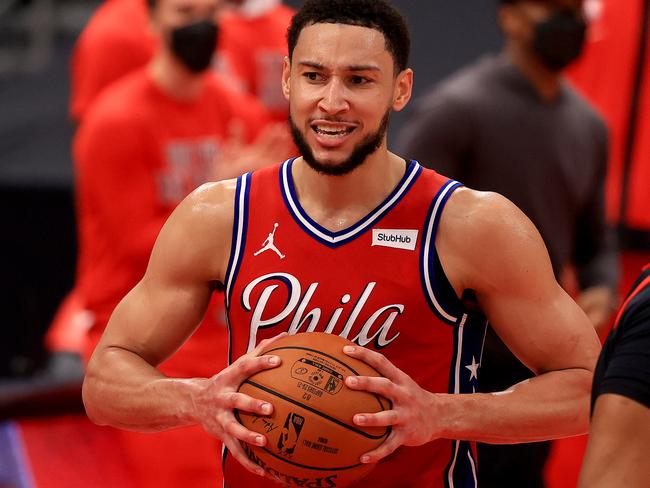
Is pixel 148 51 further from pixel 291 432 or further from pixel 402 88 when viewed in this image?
pixel 291 432

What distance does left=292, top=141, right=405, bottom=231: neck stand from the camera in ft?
10.9

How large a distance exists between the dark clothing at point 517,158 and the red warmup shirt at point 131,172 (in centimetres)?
107

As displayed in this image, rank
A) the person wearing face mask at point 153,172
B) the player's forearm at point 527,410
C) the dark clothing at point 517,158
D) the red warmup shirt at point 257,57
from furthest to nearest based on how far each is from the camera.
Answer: the red warmup shirt at point 257,57, the person wearing face mask at point 153,172, the dark clothing at point 517,158, the player's forearm at point 527,410

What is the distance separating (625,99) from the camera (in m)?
6.96

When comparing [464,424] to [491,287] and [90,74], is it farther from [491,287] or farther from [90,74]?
[90,74]

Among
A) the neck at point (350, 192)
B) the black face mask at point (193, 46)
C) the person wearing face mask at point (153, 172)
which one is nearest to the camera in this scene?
the neck at point (350, 192)

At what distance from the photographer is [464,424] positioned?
3.12m

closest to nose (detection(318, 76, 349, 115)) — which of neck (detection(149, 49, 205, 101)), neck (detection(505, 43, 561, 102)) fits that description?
neck (detection(505, 43, 561, 102))

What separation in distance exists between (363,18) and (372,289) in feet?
2.19

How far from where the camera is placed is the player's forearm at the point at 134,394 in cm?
317

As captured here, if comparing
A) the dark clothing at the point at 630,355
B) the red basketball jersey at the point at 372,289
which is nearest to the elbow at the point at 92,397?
the red basketball jersey at the point at 372,289

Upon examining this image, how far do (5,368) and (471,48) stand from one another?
408 cm

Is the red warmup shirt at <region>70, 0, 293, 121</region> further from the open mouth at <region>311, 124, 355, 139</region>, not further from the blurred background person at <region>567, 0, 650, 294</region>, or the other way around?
the open mouth at <region>311, 124, 355, 139</region>

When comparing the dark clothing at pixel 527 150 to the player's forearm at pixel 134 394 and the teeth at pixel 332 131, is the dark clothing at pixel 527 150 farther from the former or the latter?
the player's forearm at pixel 134 394
